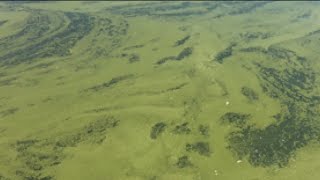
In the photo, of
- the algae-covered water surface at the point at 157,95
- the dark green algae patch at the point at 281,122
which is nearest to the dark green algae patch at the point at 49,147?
the algae-covered water surface at the point at 157,95

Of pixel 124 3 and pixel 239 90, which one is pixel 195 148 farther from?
pixel 124 3

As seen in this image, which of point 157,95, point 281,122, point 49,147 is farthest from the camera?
point 157,95

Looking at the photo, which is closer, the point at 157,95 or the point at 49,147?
the point at 49,147

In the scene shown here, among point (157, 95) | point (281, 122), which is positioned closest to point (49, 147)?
point (157, 95)

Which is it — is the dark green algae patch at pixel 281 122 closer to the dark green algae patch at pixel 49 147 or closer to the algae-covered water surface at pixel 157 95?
the algae-covered water surface at pixel 157 95

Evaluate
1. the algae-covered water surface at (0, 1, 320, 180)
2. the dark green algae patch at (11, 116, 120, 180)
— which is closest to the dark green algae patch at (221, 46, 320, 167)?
the algae-covered water surface at (0, 1, 320, 180)

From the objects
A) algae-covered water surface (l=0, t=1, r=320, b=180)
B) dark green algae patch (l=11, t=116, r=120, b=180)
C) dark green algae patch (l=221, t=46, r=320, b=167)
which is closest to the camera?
dark green algae patch (l=11, t=116, r=120, b=180)

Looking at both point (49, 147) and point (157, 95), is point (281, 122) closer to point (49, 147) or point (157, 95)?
point (157, 95)

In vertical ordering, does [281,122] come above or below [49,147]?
below

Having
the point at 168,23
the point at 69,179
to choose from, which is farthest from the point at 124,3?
the point at 69,179

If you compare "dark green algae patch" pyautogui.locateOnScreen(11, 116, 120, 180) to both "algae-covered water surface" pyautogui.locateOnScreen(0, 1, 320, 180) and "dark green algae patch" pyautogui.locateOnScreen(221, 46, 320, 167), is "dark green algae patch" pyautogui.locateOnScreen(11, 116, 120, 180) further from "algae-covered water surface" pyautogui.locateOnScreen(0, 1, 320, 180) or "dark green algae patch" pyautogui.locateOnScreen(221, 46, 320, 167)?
"dark green algae patch" pyautogui.locateOnScreen(221, 46, 320, 167)
